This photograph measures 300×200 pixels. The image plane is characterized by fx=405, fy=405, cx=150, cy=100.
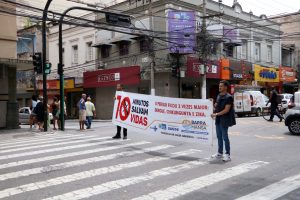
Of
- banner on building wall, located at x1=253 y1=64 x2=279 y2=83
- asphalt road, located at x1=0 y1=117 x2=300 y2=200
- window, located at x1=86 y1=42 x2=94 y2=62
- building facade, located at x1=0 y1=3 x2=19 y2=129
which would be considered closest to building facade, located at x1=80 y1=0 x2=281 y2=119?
banner on building wall, located at x1=253 y1=64 x2=279 y2=83

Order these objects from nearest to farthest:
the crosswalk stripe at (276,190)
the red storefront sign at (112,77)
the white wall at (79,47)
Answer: the crosswalk stripe at (276,190), the red storefront sign at (112,77), the white wall at (79,47)

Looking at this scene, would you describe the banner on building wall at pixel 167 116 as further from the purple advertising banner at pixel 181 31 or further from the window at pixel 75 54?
the window at pixel 75 54

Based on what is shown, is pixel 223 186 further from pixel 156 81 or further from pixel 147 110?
pixel 156 81

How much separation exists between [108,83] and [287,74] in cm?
2013

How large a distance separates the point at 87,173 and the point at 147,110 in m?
4.11

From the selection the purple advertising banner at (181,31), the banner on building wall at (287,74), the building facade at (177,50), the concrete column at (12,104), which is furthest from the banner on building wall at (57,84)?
the banner on building wall at (287,74)

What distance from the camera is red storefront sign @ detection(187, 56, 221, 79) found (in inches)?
1204

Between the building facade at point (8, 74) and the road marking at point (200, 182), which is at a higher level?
the building facade at point (8, 74)

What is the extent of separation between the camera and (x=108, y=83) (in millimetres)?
35469

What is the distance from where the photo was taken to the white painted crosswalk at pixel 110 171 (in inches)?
259

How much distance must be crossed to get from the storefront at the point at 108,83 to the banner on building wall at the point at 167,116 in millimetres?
19672

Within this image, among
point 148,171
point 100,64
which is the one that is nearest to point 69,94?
point 100,64

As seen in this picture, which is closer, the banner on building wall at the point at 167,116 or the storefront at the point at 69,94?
the banner on building wall at the point at 167,116

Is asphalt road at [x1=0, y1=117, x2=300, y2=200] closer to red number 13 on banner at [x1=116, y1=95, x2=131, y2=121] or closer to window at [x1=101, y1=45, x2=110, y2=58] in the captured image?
red number 13 on banner at [x1=116, y1=95, x2=131, y2=121]
